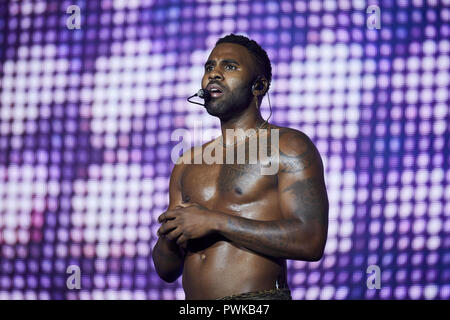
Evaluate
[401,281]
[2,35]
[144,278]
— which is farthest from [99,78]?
[401,281]

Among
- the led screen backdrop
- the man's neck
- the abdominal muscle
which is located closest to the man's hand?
the abdominal muscle

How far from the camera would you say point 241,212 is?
1.83 m

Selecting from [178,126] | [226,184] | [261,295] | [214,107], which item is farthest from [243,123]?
[178,126]

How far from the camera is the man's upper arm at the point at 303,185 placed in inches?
69.2

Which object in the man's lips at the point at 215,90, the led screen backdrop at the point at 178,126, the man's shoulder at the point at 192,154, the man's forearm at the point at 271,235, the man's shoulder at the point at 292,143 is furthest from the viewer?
the led screen backdrop at the point at 178,126

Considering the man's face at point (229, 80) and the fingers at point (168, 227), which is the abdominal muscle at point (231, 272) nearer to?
the fingers at point (168, 227)

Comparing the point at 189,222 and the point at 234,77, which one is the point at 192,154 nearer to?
the point at 234,77

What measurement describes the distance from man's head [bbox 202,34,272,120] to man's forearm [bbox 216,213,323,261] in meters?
0.37

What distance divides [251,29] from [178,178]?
47.8 inches

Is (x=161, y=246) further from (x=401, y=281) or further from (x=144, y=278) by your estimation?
(x=401, y=281)

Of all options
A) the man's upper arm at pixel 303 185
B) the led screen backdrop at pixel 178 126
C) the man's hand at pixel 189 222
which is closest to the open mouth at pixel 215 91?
the man's upper arm at pixel 303 185

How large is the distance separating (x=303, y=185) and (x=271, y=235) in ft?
0.56

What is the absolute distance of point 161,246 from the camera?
194 cm
